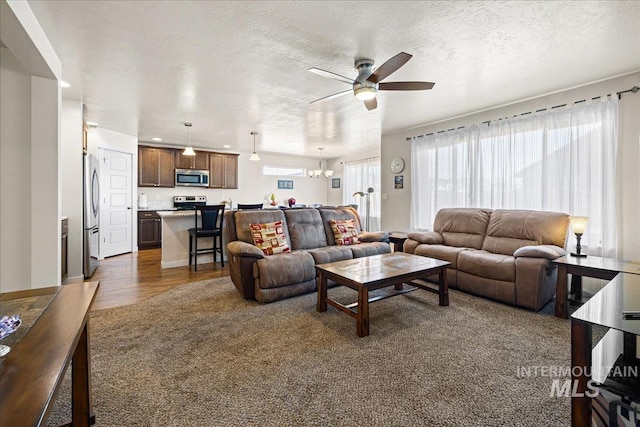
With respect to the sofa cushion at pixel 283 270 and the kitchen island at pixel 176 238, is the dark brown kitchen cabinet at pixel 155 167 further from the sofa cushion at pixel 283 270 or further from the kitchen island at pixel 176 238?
the sofa cushion at pixel 283 270

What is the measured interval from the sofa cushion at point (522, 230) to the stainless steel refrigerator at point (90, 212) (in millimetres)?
5472

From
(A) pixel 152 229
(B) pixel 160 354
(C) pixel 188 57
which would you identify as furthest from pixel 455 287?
(A) pixel 152 229

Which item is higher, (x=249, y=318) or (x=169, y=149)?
(x=169, y=149)

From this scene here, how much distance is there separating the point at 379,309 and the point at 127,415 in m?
2.15

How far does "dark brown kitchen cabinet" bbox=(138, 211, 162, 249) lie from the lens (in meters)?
6.35

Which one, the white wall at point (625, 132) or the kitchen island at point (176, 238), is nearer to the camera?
the white wall at point (625, 132)

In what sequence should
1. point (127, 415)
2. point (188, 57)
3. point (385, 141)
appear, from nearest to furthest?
point (127, 415) < point (188, 57) < point (385, 141)

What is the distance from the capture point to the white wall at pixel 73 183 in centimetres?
390

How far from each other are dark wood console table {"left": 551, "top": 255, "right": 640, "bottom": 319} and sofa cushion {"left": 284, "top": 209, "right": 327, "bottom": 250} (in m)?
2.66

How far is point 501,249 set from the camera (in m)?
3.59

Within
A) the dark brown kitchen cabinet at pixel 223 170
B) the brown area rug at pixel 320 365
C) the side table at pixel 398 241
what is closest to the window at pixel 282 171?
the dark brown kitchen cabinet at pixel 223 170

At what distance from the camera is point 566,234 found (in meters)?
3.22

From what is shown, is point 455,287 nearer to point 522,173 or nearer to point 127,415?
point 522,173

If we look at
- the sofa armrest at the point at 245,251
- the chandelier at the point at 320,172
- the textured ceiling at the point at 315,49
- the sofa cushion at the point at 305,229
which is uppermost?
the textured ceiling at the point at 315,49
